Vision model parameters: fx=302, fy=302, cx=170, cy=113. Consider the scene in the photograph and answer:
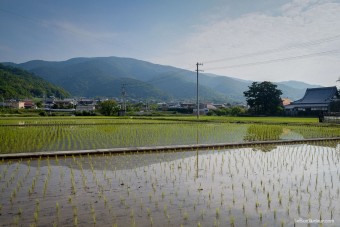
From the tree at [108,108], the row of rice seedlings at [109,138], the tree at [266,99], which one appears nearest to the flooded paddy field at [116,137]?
the row of rice seedlings at [109,138]

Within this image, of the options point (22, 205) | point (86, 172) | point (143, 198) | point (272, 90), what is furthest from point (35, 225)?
point (272, 90)

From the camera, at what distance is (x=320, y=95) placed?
45.2 metres

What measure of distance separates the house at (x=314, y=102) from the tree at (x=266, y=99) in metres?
1.92

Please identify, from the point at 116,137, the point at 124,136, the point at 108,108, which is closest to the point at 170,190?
the point at 116,137

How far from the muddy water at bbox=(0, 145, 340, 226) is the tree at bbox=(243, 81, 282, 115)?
3531 centimetres

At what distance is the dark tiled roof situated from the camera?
43375 millimetres

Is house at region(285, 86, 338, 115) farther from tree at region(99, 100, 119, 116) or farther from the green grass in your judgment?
tree at region(99, 100, 119, 116)

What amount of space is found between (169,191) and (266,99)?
40393 millimetres

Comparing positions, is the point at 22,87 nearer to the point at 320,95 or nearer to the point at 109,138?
the point at 320,95

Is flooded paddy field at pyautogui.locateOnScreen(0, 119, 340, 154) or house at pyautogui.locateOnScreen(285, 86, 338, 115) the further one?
house at pyautogui.locateOnScreen(285, 86, 338, 115)

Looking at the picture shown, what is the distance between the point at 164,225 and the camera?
4.15 m

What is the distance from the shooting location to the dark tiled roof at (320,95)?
43375 millimetres

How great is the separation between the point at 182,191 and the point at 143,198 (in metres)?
0.85

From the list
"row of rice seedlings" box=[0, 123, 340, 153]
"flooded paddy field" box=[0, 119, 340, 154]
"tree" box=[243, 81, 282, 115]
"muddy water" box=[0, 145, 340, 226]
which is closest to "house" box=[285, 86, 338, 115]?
"tree" box=[243, 81, 282, 115]
